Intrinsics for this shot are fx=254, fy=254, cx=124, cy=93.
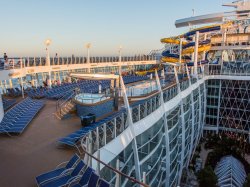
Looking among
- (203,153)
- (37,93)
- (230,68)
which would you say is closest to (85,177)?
(37,93)

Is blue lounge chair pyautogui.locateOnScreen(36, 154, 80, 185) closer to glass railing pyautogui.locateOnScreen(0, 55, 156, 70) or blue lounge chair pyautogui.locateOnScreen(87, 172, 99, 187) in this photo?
blue lounge chair pyautogui.locateOnScreen(87, 172, 99, 187)

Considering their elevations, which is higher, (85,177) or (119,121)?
(119,121)

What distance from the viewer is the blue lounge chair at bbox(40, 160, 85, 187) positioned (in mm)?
5545

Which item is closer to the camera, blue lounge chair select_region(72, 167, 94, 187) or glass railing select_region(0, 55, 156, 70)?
blue lounge chair select_region(72, 167, 94, 187)

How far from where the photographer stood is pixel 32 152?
822cm

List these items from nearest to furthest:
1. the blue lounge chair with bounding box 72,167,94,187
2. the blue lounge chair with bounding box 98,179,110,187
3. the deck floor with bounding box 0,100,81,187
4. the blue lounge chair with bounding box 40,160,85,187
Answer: the blue lounge chair with bounding box 98,179,110,187 → the blue lounge chair with bounding box 72,167,94,187 → the blue lounge chair with bounding box 40,160,85,187 → the deck floor with bounding box 0,100,81,187

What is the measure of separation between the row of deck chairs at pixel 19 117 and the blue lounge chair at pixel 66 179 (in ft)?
16.1

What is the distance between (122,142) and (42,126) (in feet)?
14.0

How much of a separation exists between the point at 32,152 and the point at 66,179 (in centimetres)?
295

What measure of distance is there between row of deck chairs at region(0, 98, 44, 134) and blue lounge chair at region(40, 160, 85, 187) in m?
4.92

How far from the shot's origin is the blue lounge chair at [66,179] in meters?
5.54

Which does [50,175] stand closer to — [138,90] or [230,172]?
[138,90]

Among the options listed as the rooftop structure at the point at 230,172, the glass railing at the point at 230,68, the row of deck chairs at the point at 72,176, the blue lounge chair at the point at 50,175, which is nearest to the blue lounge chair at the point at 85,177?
the row of deck chairs at the point at 72,176

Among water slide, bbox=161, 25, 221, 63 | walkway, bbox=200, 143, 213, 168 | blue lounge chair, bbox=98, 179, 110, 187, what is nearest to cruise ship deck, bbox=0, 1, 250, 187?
blue lounge chair, bbox=98, 179, 110, 187
